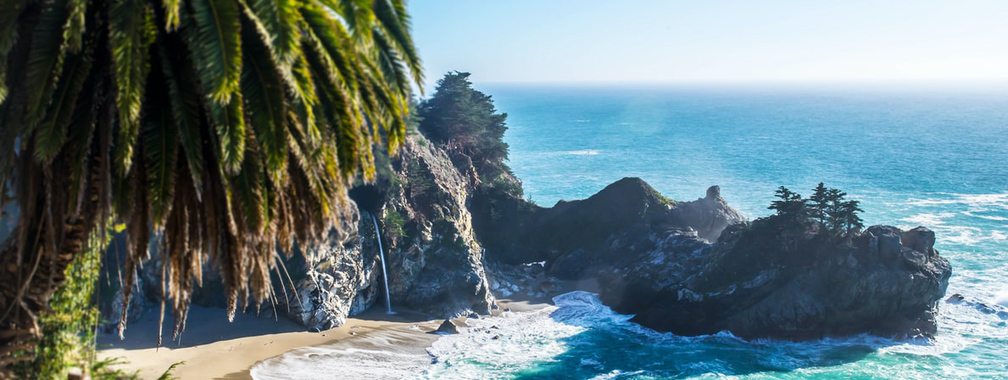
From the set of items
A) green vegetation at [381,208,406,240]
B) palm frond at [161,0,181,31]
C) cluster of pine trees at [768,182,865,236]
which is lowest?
green vegetation at [381,208,406,240]

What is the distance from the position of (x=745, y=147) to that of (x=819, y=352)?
10732cm

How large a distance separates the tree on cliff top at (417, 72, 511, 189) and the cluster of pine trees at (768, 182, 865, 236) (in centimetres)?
2231

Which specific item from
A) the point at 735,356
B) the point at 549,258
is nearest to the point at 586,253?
the point at 549,258

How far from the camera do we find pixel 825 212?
137 ft

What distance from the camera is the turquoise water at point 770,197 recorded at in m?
36.3

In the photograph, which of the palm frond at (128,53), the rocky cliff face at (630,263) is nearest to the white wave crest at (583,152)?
the rocky cliff face at (630,263)

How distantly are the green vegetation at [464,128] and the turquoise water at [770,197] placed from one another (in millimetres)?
14349

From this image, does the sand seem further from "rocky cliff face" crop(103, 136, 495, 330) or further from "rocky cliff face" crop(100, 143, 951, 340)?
"rocky cliff face" crop(100, 143, 951, 340)

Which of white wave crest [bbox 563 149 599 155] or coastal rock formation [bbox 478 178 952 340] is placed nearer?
coastal rock formation [bbox 478 178 952 340]

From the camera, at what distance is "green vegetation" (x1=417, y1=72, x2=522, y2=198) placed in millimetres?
56312

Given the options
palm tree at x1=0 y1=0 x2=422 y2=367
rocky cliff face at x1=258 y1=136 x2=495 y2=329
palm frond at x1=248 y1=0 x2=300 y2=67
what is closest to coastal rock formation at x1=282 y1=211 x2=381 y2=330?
rocky cliff face at x1=258 y1=136 x2=495 y2=329

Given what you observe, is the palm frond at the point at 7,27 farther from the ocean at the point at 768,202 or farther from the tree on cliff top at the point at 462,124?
the tree on cliff top at the point at 462,124

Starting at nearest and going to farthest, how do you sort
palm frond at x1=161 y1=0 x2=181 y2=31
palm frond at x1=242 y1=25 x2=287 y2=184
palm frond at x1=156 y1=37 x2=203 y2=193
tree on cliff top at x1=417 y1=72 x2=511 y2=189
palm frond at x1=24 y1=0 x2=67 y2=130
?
palm frond at x1=161 y1=0 x2=181 y2=31
palm frond at x1=24 y1=0 x2=67 y2=130
palm frond at x1=156 y1=37 x2=203 y2=193
palm frond at x1=242 y1=25 x2=287 y2=184
tree on cliff top at x1=417 y1=72 x2=511 y2=189

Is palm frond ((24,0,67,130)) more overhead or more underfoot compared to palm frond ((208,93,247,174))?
more overhead
